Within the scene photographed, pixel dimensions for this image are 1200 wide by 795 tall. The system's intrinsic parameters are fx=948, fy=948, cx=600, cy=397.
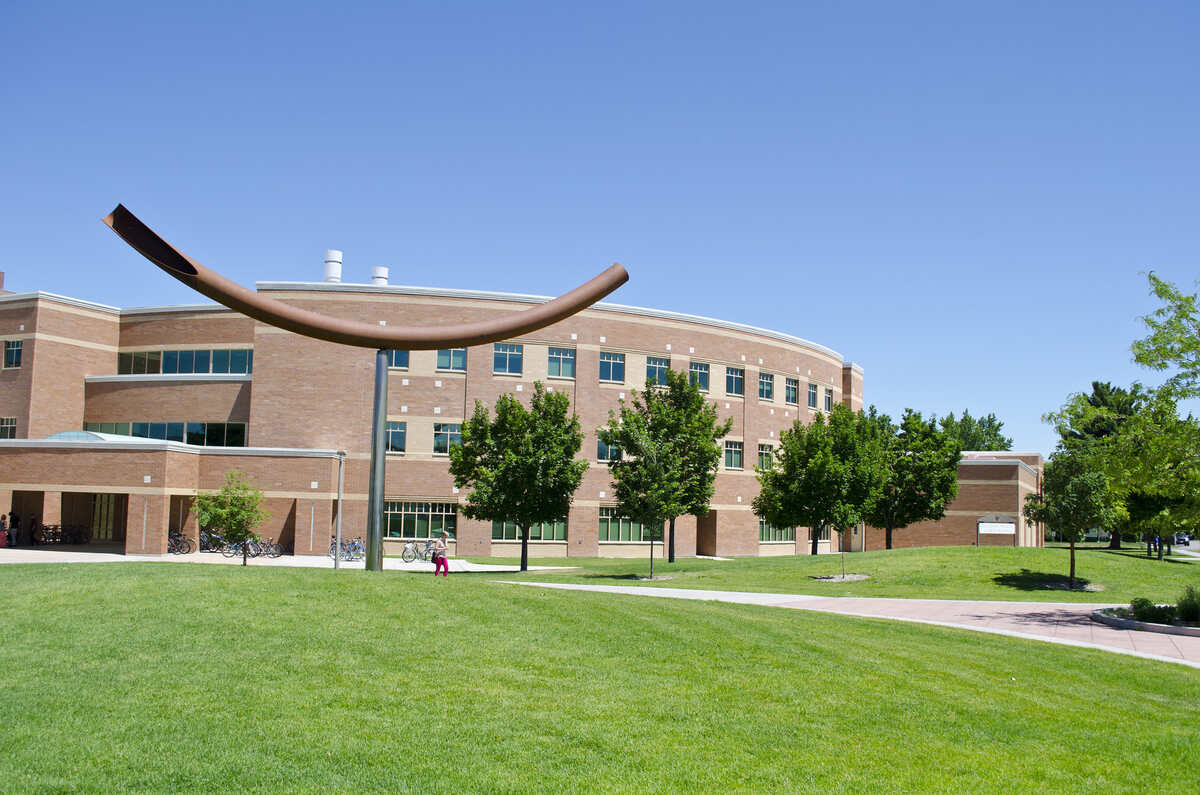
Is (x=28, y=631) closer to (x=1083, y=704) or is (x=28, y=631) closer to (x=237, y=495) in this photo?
(x=1083, y=704)

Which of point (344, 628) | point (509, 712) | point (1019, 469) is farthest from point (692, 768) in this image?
point (1019, 469)

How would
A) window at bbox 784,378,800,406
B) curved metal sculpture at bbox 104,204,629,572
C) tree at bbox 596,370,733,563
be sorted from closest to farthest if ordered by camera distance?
curved metal sculpture at bbox 104,204,629,572 < tree at bbox 596,370,733,563 < window at bbox 784,378,800,406

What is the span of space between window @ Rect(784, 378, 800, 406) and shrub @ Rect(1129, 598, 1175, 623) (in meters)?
36.3

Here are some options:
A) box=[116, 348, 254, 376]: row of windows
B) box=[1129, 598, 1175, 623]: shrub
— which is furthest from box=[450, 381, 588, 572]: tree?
box=[1129, 598, 1175, 623]: shrub

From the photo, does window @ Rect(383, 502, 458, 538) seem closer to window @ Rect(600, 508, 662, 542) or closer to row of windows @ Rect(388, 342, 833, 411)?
row of windows @ Rect(388, 342, 833, 411)

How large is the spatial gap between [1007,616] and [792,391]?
37282 millimetres

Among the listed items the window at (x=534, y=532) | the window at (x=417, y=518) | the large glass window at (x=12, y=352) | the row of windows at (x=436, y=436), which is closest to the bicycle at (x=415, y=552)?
the window at (x=417, y=518)

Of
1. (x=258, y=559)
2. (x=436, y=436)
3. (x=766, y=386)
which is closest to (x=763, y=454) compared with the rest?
(x=766, y=386)

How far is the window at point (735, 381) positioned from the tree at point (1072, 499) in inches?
916

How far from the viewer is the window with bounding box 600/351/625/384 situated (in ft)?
172

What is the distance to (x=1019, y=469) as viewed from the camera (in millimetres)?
64938

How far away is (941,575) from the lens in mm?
36125

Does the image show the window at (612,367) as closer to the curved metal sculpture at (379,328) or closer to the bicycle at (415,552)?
the bicycle at (415,552)

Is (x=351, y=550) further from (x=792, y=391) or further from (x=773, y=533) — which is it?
(x=792, y=391)
